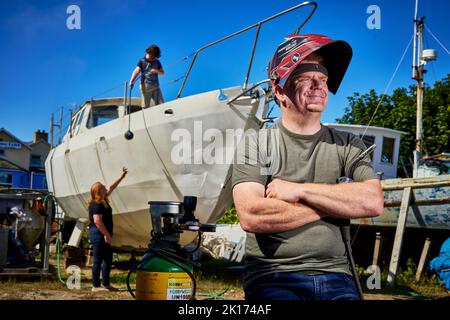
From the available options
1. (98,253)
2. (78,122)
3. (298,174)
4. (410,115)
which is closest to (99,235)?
(98,253)

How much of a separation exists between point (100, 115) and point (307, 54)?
7.91 meters

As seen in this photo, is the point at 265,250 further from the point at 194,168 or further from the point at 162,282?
the point at 194,168

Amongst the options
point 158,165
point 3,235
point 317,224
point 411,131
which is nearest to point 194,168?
point 158,165

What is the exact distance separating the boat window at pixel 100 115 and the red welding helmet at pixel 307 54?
25.0 feet

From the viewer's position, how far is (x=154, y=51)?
24.2 ft

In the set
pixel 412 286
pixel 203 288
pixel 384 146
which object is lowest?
pixel 412 286

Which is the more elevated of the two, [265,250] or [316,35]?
[316,35]

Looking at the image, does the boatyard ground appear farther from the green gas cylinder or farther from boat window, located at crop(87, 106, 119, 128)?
the green gas cylinder

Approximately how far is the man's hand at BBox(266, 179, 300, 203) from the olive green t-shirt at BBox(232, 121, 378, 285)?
33 millimetres

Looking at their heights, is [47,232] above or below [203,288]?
above

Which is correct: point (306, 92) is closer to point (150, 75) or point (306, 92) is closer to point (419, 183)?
point (150, 75)

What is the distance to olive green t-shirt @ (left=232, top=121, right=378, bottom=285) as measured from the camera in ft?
5.59
